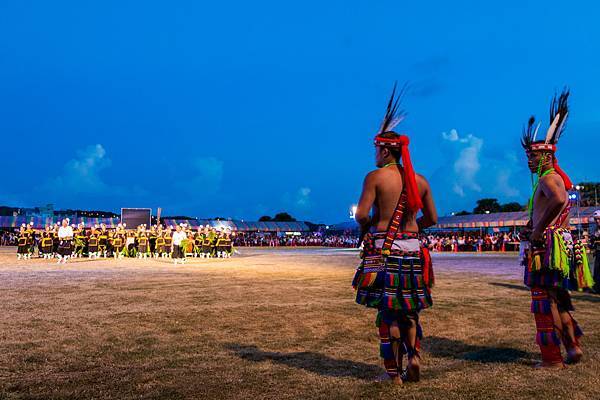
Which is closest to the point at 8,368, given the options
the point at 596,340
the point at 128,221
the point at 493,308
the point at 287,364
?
the point at 287,364

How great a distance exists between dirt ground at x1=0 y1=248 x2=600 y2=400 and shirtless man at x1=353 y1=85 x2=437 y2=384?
338mm

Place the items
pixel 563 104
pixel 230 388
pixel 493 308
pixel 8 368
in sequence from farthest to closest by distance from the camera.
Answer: pixel 493 308 → pixel 563 104 → pixel 8 368 → pixel 230 388

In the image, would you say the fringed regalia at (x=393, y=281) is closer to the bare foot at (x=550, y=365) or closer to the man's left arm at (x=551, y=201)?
the bare foot at (x=550, y=365)

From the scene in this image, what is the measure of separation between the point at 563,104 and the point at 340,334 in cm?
361

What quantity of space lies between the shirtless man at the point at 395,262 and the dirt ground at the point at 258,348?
338mm

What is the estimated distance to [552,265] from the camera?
455 cm

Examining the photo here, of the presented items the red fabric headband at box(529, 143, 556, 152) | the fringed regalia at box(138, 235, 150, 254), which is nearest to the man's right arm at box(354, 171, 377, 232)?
the red fabric headband at box(529, 143, 556, 152)

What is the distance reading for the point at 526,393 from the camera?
3742 millimetres

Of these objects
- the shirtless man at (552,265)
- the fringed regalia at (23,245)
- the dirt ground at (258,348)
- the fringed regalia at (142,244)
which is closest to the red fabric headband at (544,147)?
the shirtless man at (552,265)

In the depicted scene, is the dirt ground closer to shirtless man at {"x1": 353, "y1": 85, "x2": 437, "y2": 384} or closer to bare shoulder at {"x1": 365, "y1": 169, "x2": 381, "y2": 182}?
shirtless man at {"x1": 353, "y1": 85, "x2": 437, "y2": 384}

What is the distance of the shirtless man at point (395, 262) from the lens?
13.2ft

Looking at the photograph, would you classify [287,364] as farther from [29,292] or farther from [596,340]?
[29,292]

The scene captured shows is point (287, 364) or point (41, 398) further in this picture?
point (287, 364)

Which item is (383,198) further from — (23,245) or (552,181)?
(23,245)
